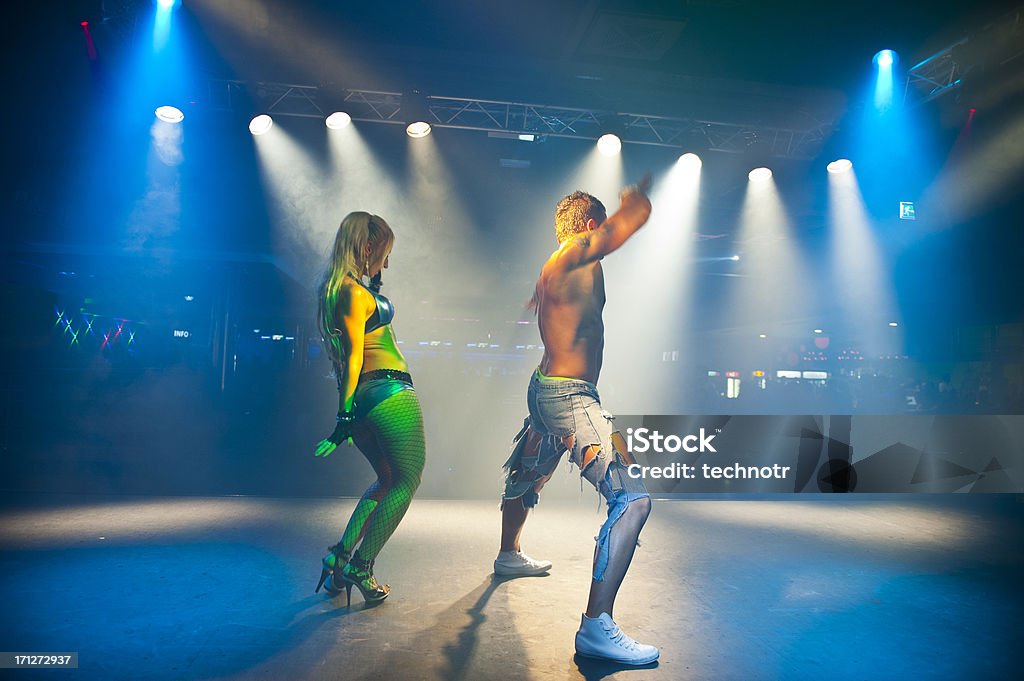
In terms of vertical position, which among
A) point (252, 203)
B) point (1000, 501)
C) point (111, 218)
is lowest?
point (1000, 501)

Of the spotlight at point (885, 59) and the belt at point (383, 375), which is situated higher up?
the spotlight at point (885, 59)

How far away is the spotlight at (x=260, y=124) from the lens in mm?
7656

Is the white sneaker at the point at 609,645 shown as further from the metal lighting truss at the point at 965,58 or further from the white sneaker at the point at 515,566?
the metal lighting truss at the point at 965,58

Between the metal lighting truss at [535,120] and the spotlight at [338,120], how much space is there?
6.5 inches

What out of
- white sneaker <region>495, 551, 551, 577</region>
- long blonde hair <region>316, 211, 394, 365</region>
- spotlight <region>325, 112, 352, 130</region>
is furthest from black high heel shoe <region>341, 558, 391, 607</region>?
spotlight <region>325, 112, 352, 130</region>

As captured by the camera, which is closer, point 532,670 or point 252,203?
point 532,670

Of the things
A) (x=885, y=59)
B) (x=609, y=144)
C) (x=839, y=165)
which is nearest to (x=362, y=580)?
(x=609, y=144)

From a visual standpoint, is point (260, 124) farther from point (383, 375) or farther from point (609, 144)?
point (383, 375)

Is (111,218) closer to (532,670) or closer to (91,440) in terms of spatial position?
(91,440)

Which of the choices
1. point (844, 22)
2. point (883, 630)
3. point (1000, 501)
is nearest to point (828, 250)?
point (1000, 501)

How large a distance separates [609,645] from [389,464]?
1.42 metres

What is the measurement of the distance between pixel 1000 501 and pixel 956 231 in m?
5.73

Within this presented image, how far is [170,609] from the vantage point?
121 inches

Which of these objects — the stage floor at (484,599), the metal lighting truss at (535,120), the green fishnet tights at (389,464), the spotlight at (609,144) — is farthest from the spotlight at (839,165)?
the green fishnet tights at (389,464)
